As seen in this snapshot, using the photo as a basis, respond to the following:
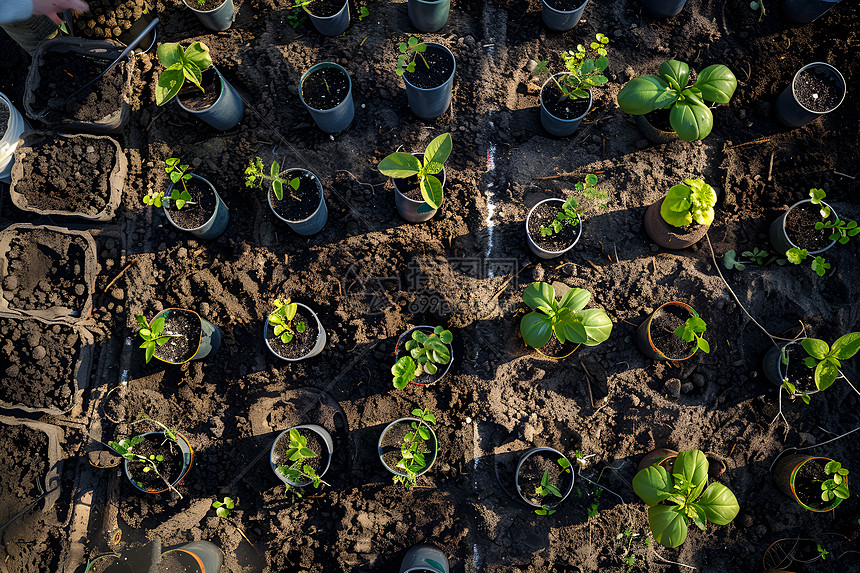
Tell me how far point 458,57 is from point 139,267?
3.29 metres

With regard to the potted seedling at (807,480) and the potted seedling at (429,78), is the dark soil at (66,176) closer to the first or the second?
the potted seedling at (429,78)

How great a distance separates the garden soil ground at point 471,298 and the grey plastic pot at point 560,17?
101mm

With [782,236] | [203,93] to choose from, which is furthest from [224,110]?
[782,236]

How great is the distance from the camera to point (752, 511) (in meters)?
3.76

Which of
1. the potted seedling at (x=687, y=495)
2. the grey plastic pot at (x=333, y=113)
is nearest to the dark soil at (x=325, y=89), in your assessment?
the grey plastic pot at (x=333, y=113)

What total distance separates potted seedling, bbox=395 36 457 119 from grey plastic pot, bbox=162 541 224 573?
3798 mm

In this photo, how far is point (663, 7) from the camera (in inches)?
173

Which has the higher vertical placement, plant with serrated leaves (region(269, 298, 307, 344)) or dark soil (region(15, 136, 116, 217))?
dark soil (region(15, 136, 116, 217))

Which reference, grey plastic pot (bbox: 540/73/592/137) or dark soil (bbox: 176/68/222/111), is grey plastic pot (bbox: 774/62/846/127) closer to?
grey plastic pot (bbox: 540/73/592/137)

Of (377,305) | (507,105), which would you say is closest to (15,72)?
(377,305)

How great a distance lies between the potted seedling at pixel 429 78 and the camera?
389 centimetres

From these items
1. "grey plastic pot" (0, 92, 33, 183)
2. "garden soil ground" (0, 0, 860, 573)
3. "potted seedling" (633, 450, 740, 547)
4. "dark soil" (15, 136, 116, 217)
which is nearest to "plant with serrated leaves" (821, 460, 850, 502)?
"garden soil ground" (0, 0, 860, 573)

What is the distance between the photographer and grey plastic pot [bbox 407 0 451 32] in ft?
13.5

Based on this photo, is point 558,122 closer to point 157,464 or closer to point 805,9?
point 805,9
